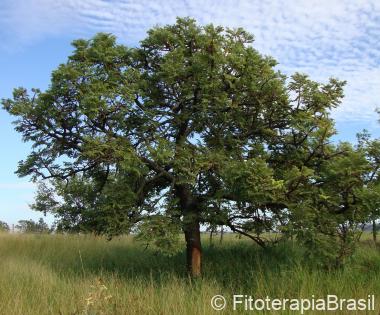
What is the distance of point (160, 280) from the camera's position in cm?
1029

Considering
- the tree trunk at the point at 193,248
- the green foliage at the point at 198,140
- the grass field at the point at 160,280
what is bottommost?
the grass field at the point at 160,280

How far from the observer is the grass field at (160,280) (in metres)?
7.74

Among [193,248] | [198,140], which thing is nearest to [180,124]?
[198,140]

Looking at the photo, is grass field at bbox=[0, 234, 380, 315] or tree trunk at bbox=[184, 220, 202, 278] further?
tree trunk at bbox=[184, 220, 202, 278]

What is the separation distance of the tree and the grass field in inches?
41.9

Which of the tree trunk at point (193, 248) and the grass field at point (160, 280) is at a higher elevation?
the tree trunk at point (193, 248)

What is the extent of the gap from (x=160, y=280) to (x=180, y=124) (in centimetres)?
370

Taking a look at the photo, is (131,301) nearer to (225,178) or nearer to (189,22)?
(225,178)

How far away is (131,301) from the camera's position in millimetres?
7883

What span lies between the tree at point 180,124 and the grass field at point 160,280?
3.49 feet

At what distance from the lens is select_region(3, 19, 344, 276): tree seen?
1030 cm

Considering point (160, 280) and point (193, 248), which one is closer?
point (160, 280)

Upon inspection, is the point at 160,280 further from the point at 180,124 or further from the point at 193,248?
the point at 180,124

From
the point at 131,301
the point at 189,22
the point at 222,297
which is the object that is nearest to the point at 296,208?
the point at 222,297
